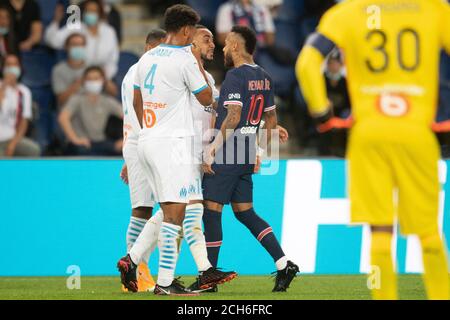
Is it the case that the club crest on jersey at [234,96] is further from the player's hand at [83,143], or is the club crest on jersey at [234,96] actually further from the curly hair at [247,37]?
the player's hand at [83,143]

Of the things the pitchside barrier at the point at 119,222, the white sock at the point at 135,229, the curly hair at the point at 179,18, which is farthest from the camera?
the pitchside barrier at the point at 119,222

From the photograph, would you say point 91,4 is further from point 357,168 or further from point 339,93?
point 357,168

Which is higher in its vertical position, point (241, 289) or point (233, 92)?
point (233, 92)

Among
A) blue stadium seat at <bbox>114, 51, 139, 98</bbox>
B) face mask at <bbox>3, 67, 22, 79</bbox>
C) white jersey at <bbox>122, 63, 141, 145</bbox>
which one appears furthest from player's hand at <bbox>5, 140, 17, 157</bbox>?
white jersey at <bbox>122, 63, 141, 145</bbox>

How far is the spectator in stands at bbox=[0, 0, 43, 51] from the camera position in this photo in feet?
47.0

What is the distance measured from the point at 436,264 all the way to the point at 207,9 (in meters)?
8.89

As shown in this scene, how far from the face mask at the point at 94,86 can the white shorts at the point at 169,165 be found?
5.16m

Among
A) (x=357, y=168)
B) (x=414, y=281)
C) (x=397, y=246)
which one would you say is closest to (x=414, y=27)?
(x=357, y=168)

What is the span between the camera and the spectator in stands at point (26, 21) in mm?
14328

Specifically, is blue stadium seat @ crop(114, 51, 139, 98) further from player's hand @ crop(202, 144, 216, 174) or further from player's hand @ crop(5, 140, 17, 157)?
player's hand @ crop(202, 144, 216, 174)

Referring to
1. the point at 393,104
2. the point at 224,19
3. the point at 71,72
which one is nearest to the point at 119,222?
the point at 71,72

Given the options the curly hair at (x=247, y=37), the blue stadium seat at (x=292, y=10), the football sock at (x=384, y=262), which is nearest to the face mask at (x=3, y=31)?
the blue stadium seat at (x=292, y=10)

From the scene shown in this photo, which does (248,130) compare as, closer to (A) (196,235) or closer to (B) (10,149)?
(A) (196,235)

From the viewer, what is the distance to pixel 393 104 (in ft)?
20.6
